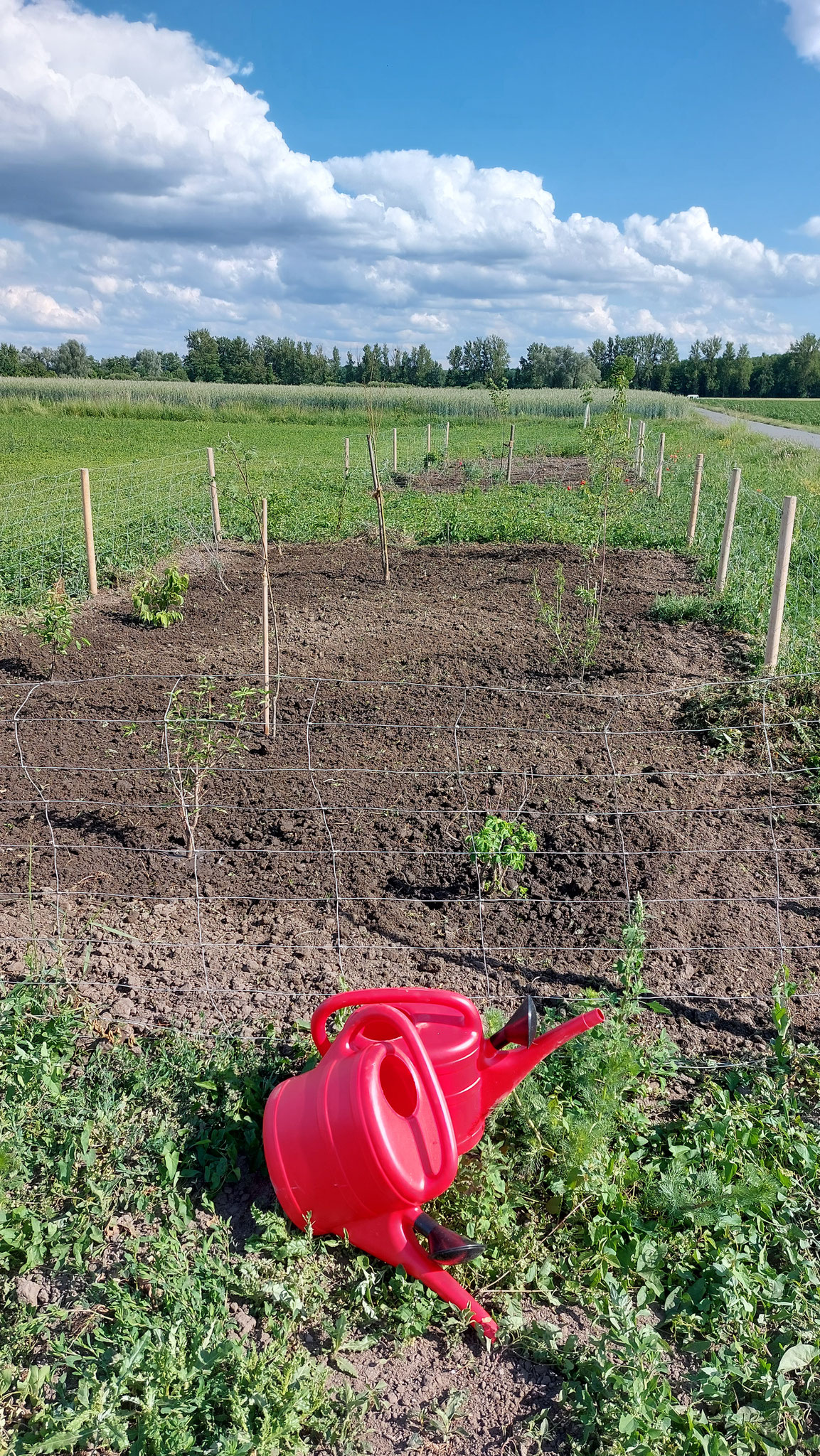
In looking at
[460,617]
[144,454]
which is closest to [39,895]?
[460,617]

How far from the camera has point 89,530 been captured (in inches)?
366

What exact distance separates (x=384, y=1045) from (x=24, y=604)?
8038mm

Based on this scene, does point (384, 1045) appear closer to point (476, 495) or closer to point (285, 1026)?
point (285, 1026)

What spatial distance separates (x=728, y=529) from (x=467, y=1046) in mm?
7689

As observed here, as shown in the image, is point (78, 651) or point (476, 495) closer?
point (78, 651)

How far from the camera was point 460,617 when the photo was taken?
905cm

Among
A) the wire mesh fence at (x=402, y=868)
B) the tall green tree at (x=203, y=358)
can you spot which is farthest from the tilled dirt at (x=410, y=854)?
the tall green tree at (x=203, y=358)

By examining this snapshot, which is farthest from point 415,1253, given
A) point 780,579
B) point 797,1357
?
point 780,579

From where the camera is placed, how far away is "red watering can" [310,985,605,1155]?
2.49 metres

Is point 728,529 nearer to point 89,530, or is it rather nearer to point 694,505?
point 694,505

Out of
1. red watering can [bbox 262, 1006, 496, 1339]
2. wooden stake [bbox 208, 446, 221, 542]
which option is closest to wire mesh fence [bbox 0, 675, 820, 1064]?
red watering can [bbox 262, 1006, 496, 1339]

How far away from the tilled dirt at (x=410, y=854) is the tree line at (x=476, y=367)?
25250 mm

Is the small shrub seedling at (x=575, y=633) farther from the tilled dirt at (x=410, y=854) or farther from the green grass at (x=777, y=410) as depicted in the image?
the green grass at (x=777, y=410)

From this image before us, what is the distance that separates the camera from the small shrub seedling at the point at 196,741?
4.61m
